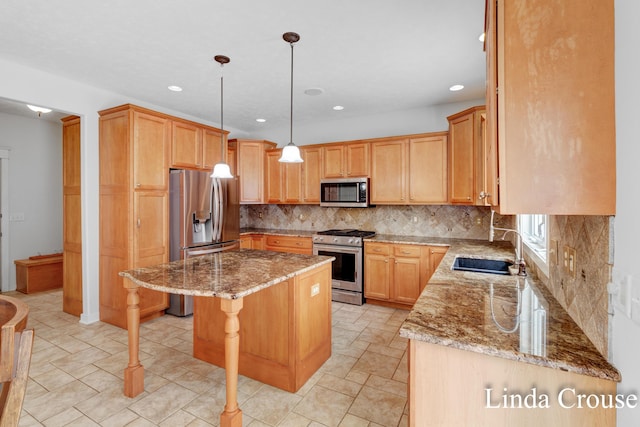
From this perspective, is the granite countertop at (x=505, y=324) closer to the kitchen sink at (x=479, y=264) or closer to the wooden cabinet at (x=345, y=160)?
the kitchen sink at (x=479, y=264)

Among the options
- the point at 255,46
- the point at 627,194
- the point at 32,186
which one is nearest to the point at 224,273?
the point at 255,46

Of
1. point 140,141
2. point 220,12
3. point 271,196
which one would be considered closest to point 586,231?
point 220,12

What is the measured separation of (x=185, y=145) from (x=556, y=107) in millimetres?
3844

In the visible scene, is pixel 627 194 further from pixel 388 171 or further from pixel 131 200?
pixel 131 200

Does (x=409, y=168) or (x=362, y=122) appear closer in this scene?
(x=409, y=168)

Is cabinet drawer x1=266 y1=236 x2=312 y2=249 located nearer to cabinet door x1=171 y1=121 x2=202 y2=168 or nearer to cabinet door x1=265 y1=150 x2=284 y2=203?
cabinet door x1=265 y1=150 x2=284 y2=203

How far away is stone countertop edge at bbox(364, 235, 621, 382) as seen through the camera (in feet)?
3.27

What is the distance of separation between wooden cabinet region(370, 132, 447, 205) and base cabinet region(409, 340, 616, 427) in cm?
308

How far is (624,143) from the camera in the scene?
36.1 inches

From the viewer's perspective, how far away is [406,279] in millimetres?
3885

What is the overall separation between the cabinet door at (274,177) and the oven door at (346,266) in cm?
130

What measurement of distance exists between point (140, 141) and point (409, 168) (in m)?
3.30

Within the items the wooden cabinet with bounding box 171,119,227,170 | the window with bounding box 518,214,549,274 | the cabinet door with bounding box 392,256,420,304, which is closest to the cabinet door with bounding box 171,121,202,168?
the wooden cabinet with bounding box 171,119,227,170

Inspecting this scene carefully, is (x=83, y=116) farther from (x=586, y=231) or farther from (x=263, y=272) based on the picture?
(x=586, y=231)
